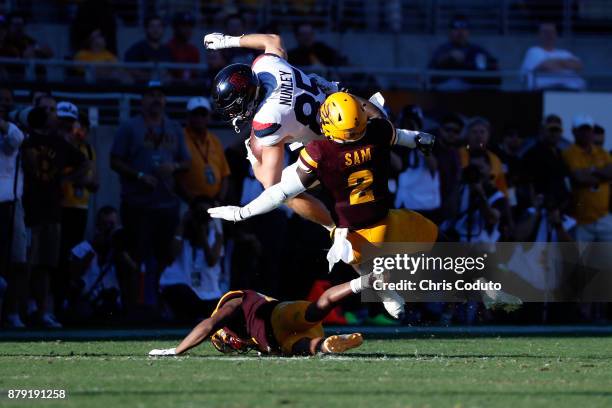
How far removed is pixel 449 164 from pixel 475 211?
2.14ft

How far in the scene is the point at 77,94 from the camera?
15125 millimetres

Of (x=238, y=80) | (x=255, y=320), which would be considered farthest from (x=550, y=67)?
(x=255, y=320)

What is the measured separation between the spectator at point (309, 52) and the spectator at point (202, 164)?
2.42 meters

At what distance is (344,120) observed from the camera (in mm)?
9609

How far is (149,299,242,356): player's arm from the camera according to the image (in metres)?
9.02

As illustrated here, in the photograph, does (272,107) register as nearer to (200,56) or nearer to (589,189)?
(589,189)

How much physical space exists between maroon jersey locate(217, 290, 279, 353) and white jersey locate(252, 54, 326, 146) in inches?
70.9

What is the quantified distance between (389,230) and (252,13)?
10082 mm

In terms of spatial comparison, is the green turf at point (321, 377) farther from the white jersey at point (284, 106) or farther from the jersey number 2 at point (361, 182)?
the white jersey at point (284, 106)

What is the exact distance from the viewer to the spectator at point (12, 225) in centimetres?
1306

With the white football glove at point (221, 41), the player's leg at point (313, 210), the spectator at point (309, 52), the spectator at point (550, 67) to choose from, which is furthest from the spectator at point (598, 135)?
the white football glove at point (221, 41)

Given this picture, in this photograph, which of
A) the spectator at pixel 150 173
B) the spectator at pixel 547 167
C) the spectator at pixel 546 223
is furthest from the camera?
the spectator at pixel 547 167

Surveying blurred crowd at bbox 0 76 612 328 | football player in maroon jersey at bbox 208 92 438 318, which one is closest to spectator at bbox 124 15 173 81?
blurred crowd at bbox 0 76 612 328

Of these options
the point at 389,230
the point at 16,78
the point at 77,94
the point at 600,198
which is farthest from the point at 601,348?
the point at 16,78
